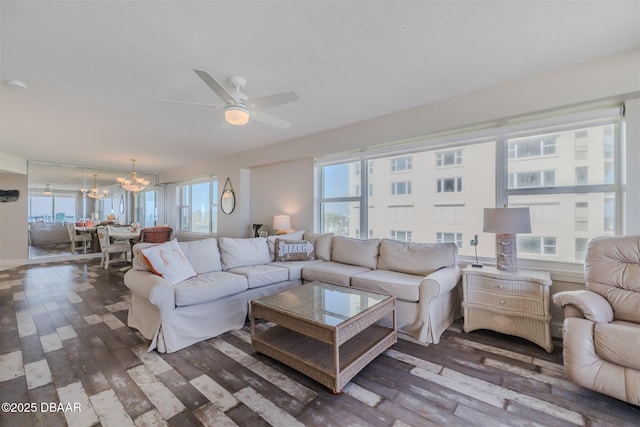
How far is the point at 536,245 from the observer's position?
2.82 m

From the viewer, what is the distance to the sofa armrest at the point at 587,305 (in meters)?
1.74

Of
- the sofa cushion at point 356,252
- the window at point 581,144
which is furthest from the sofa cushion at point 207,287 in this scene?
the window at point 581,144

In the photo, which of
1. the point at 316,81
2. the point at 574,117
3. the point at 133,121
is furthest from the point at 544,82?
the point at 133,121

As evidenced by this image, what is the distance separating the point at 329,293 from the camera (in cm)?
249

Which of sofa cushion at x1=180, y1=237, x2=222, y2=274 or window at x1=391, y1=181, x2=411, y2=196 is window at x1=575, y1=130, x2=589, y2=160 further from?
sofa cushion at x1=180, y1=237, x2=222, y2=274

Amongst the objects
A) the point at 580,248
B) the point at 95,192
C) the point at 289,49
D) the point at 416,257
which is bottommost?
the point at 416,257

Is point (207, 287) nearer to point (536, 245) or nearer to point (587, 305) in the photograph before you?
point (587, 305)

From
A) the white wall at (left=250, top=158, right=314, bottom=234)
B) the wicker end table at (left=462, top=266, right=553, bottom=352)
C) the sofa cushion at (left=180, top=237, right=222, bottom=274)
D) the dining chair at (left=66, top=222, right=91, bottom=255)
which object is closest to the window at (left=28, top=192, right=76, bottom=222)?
the dining chair at (left=66, top=222, right=91, bottom=255)

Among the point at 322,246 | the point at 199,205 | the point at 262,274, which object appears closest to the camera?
the point at 262,274

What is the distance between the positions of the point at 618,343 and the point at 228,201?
5.96 meters

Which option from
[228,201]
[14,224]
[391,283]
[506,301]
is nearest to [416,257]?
[391,283]

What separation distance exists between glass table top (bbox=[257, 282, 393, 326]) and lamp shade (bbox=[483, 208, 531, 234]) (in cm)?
128

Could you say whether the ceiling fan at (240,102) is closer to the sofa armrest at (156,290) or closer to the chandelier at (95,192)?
the sofa armrest at (156,290)

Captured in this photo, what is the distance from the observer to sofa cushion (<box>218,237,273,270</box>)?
10.9 ft
